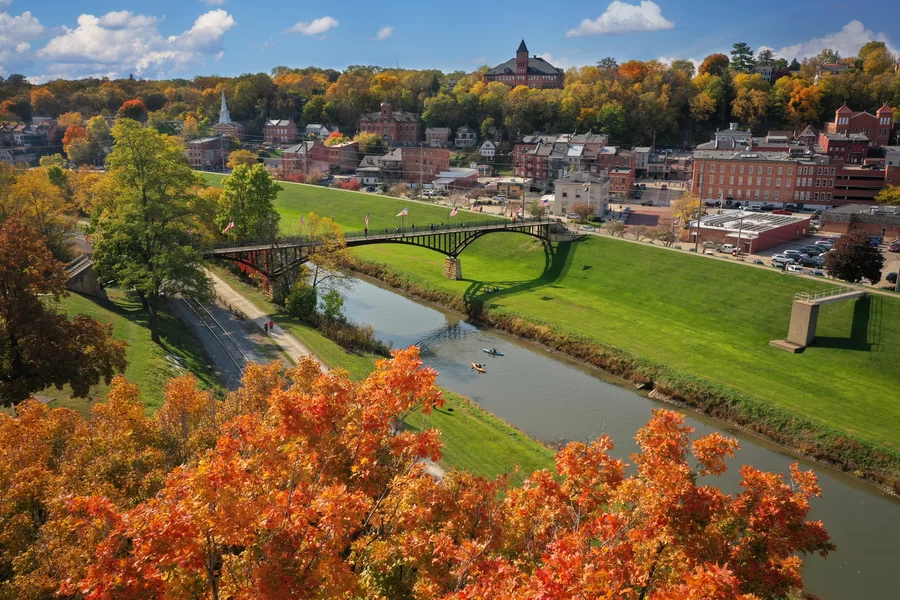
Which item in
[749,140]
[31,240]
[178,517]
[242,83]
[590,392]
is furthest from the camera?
[242,83]

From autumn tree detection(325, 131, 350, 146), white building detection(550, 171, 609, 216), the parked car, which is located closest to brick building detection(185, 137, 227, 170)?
autumn tree detection(325, 131, 350, 146)

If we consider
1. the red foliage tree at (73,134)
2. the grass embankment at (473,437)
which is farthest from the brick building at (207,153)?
the grass embankment at (473,437)

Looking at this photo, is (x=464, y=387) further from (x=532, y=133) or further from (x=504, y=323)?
(x=532, y=133)

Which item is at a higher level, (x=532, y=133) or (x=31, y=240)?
(x=532, y=133)

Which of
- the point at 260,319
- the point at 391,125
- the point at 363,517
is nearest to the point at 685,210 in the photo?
the point at 260,319

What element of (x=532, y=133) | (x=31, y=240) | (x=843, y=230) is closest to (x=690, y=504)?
(x=31, y=240)

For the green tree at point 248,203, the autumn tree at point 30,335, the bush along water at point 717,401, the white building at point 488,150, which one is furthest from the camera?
the white building at point 488,150

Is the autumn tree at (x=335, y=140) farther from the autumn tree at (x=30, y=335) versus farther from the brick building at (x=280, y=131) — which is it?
the autumn tree at (x=30, y=335)
